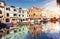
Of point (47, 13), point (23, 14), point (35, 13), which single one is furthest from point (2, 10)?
point (47, 13)

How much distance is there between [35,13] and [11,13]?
0.89ft

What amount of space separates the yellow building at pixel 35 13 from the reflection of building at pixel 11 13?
5cm

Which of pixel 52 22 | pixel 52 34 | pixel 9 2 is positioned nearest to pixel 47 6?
pixel 52 22

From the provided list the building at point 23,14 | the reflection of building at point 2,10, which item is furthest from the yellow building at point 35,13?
the reflection of building at point 2,10

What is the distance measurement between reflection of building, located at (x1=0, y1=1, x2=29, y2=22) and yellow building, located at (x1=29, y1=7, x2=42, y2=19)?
0.16 ft

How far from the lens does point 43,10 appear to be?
1.66m

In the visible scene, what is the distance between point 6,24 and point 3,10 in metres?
0.15

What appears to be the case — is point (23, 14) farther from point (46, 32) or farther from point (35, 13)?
point (46, 32)

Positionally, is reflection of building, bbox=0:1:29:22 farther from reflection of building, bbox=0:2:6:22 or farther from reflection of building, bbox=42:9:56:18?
reflection of building, bbox=42:9:56:18

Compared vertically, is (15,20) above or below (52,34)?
above

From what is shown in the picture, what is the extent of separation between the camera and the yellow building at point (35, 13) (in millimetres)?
1625

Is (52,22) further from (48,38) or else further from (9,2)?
(9,2)

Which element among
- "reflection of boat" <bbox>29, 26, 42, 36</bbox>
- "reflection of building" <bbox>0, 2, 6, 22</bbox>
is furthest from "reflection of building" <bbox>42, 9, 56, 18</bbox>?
"reflection of building" <bbox>0, 2, 6, 22</bbox>

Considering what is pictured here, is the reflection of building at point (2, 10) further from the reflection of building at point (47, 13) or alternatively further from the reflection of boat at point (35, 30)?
the reflection of building at point (47, 13)
